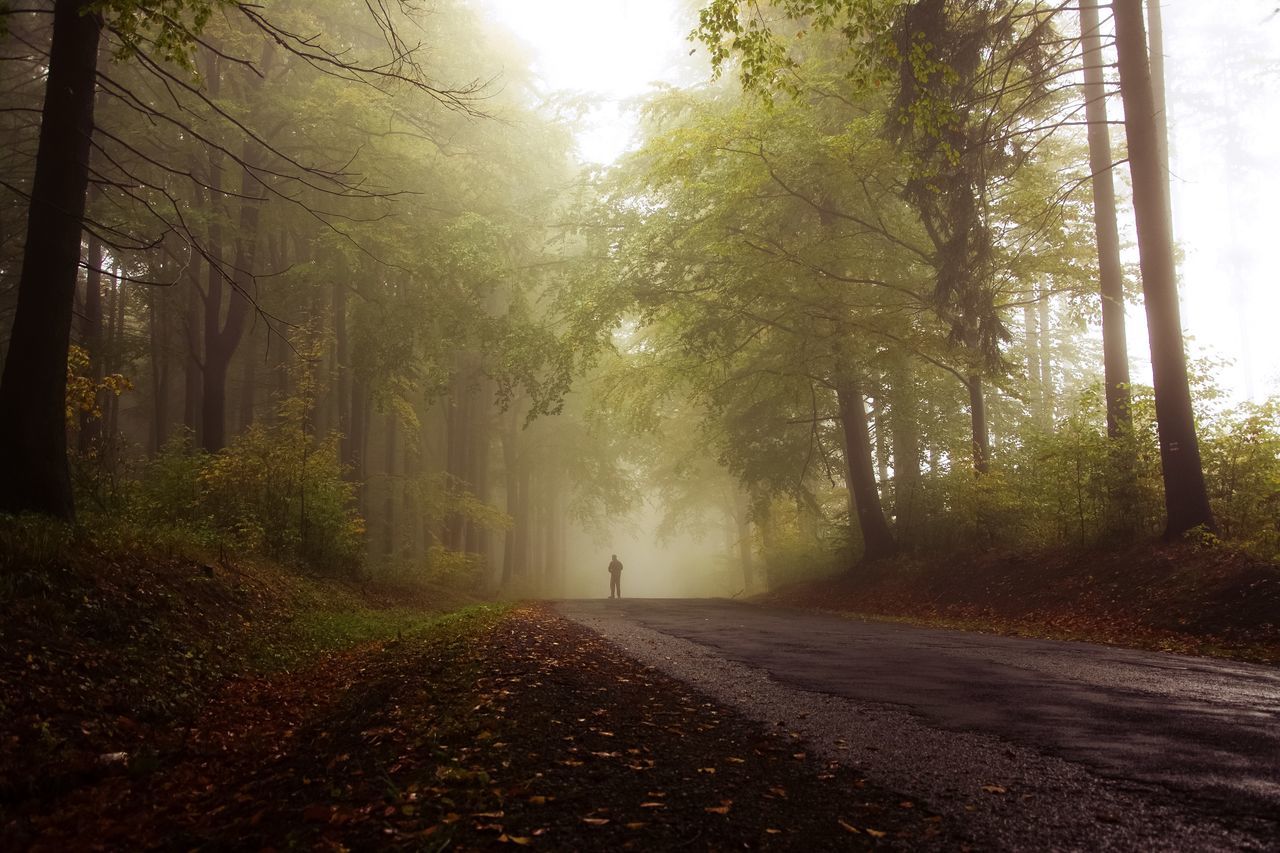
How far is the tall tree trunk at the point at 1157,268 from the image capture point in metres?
10.1

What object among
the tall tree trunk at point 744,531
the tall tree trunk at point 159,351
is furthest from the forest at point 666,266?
the tall tree trunk at point 744,531

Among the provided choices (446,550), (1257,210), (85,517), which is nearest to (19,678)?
(85,517)

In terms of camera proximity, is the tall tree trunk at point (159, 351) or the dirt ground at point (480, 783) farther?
the tall tree trunk at point (159, 351)

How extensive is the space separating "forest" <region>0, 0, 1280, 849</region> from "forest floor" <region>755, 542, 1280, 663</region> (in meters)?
0.10

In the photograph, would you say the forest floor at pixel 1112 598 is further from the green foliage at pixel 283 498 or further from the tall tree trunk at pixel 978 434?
the green foliage at pixel 283 498

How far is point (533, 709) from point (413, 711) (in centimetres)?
82

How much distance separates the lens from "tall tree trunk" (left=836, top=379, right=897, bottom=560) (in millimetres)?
17250

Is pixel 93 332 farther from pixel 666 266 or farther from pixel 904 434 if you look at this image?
pixel 904 434

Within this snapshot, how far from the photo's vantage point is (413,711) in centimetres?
485

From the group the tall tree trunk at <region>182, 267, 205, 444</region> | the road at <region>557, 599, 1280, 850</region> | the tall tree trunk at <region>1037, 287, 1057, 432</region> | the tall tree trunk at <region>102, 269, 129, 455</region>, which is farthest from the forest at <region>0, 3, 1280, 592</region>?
the road at <region>557, 599, 1280, 850</region>

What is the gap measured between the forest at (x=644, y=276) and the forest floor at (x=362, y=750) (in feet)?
0.60

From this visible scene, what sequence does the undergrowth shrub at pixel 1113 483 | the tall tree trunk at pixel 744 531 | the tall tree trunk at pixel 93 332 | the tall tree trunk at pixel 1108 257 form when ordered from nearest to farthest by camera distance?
the undergrowth shrub at pixel 1113 483
the tall tree trunk at pixel 1108 257
the tall tree trunk at pixel 93 332
the tall tree trunk at pixel 744 531

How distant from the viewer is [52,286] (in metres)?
7.44

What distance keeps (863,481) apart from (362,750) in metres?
14.9
